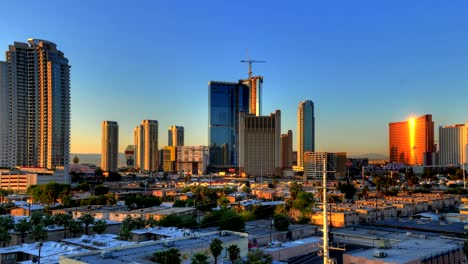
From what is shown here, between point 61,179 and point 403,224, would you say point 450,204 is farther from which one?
point 61,179

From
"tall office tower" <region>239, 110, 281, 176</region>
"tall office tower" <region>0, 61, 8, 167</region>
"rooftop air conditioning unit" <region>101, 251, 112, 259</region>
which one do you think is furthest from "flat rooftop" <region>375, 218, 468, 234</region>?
"tall office tower" <region>239, 110, 281, 176</region>

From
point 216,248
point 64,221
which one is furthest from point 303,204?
point 216,248

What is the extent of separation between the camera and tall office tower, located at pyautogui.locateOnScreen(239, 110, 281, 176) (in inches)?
6506

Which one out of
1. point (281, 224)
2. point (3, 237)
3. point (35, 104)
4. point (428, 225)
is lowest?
point (428, 225)

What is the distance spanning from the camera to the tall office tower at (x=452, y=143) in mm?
184375

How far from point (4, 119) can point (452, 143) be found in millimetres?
168524

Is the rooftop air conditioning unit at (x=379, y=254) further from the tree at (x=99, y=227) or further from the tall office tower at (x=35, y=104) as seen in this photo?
the tall office tower at (x=35, y=104)

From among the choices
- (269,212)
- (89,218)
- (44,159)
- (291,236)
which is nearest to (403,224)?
(291,236)

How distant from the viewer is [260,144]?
6639 inches

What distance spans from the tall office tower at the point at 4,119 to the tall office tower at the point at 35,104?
0.73 ft

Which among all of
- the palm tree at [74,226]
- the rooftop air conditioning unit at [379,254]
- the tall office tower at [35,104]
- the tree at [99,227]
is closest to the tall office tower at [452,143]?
the tall office tower at [35,104]

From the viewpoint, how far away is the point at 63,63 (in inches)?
4168

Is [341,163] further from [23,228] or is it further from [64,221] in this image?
[23,228]

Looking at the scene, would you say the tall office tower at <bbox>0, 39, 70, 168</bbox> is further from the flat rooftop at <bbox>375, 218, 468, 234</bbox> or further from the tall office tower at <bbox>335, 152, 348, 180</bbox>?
the tall office tower at <bbox>335, 152, 348, 180</bbox>
